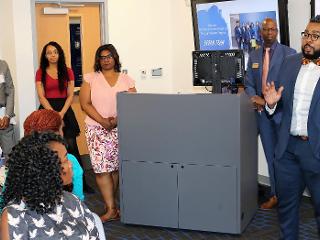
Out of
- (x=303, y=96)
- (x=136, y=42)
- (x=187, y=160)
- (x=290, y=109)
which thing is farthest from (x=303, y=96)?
(x=136, y=42)

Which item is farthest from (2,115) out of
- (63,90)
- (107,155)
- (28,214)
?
(28,214)

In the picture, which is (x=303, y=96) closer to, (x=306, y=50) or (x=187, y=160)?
(x=306, y=50)

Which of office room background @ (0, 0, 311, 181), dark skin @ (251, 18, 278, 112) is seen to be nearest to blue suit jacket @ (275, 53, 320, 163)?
dark skin @ (251, 18, 278, 112)

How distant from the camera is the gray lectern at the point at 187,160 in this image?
4.18 m

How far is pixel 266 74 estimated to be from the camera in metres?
4.93

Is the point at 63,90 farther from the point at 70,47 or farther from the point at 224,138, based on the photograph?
the point at 224,138

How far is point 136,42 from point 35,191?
4946 mm

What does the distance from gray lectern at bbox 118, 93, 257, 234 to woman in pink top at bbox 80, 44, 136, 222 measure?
22 cm

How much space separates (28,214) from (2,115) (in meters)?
4.09

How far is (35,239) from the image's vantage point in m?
2.08

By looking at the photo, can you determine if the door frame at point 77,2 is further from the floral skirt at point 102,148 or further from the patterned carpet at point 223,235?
the patterned carpet at point 223,235

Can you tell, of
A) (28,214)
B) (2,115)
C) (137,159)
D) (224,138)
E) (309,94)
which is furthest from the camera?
(2,115)

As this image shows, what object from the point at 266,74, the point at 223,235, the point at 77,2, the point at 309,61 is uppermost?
the point at 77,2

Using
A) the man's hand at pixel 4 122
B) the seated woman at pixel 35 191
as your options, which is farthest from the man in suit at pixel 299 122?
the man's hand at pixel 4 122
